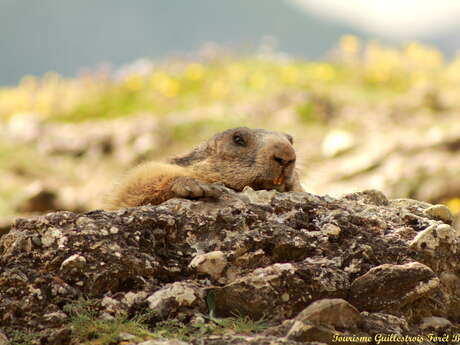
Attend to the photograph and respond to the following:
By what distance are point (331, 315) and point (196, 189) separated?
1604 mm

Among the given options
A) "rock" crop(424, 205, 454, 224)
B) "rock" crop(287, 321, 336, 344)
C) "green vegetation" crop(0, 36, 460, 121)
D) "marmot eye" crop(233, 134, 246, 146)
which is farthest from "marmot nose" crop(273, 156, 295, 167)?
"green vegetation" crop(0, 36, 460, 121)

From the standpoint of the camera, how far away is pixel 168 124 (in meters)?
20.0

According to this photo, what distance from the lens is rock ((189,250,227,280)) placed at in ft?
12.8

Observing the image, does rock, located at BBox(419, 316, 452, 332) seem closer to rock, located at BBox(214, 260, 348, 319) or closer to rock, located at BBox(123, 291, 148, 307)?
rock, located at BBox(214, 260, 348, 319)

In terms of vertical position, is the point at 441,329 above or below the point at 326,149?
below

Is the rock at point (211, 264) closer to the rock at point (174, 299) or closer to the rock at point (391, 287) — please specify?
the rock at point (174, 299)

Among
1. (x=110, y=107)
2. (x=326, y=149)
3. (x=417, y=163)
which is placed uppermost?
(x=110, y=107)

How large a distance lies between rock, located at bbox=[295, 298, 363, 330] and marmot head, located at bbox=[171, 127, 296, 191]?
7.57ft

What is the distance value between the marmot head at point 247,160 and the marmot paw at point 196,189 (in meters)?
0.91

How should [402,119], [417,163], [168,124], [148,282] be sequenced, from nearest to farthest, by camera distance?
[148,282] → [417,163] → [402,119] → [168,124]

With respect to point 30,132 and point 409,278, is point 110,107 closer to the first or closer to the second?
point 30,132

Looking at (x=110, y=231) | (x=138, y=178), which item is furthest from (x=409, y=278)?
(x=138, y=178)

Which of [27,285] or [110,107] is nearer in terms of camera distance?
[27,285]

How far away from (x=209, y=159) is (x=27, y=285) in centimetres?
268
